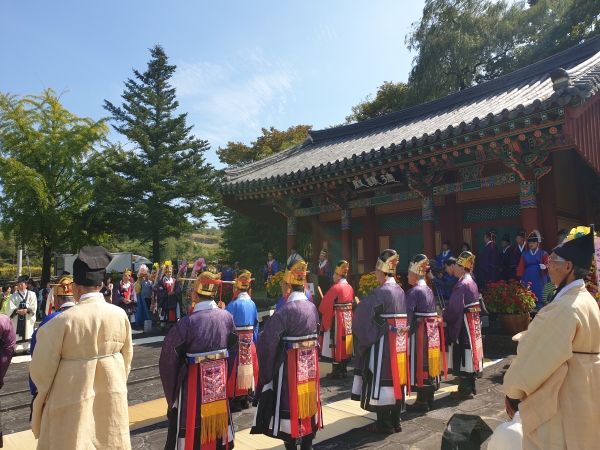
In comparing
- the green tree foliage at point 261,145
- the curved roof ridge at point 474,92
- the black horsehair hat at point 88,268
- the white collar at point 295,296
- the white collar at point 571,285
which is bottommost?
the white collar at point 295,296

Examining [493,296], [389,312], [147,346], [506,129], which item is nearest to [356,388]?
[389,312]

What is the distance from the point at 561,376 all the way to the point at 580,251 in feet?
2.33

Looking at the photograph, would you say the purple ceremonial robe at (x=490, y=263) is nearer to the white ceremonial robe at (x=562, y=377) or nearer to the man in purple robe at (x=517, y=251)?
the man in purple robe at (x=517, y=251)

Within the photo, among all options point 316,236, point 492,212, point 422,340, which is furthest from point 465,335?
point 316,236

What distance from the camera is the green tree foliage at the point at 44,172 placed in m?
20.0

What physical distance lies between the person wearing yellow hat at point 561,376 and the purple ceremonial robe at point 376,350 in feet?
7.01

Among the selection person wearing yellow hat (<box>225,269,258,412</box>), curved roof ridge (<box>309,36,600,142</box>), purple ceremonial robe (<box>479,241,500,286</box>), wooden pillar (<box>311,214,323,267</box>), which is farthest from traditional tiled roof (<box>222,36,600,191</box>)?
person wearing yellow hat (<box>225,269,258,412</box>)

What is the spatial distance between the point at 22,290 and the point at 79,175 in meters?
12.3

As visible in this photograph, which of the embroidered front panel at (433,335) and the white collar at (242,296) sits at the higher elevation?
the white collar at (242,296)

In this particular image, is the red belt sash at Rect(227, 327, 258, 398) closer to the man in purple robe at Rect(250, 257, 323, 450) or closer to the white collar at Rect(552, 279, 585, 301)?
the man in purple robe at Rect(250, 257, 323, 450)

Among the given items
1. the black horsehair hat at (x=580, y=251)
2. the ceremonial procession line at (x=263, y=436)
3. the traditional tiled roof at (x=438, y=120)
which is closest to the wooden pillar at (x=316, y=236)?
the traditional tiled roof at (x=438, y=120)

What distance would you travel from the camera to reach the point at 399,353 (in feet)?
15.0

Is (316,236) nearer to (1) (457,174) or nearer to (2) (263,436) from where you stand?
(1) (457,174)

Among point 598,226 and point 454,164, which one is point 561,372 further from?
point 598,226
